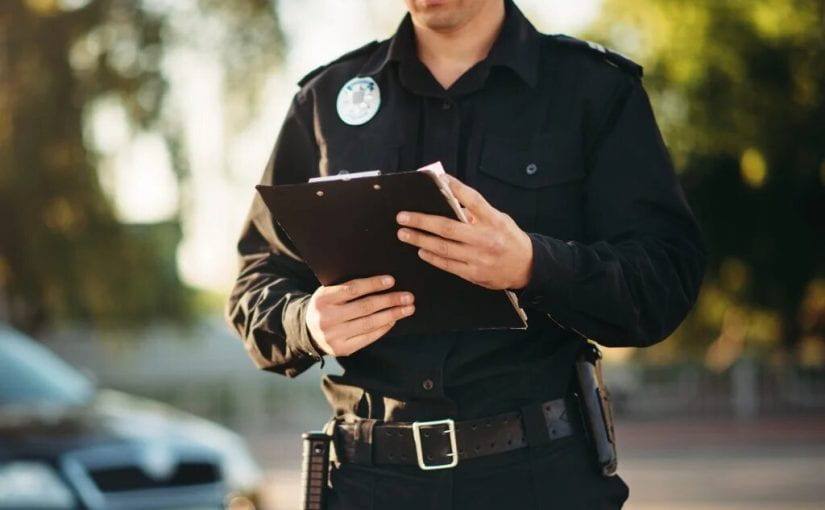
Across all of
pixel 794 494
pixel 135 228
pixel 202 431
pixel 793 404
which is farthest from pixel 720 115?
pixel 793 404

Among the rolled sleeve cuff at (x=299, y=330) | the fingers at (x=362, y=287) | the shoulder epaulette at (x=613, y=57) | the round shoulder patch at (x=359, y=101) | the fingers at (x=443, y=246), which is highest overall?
the shoulder epaulette at (x=613, y=57)

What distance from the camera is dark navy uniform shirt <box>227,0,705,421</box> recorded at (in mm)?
2316

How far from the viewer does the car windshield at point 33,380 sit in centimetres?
755

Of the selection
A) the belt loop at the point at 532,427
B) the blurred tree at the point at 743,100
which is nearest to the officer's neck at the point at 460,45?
the belt loop at the point at 532,427

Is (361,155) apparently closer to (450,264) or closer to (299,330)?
(299,330)

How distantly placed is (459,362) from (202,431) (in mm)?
5047

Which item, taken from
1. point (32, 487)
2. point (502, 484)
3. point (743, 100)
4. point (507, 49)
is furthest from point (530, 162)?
point (32, 487)

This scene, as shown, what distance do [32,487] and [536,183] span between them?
4.55 metres

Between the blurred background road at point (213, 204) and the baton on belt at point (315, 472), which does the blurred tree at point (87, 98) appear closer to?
the blurred background road at point (213, 204)

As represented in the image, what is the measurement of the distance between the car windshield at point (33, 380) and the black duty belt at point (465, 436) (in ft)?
17.6

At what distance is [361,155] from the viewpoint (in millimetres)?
2541

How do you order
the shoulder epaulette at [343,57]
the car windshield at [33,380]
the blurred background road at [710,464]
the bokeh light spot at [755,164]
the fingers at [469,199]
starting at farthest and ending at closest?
the blurred background road at [710,464]
the car windshield at [33,380]
the bokeh light spot at [755,164]
the shoulder epaulette at [343,57]
the fingers at [469,199]

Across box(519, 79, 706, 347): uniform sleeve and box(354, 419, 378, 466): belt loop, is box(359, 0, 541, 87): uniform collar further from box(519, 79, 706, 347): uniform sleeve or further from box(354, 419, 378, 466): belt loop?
box(354, 419, 378, 466): belt loop

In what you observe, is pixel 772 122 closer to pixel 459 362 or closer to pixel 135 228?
pixel 459 362
